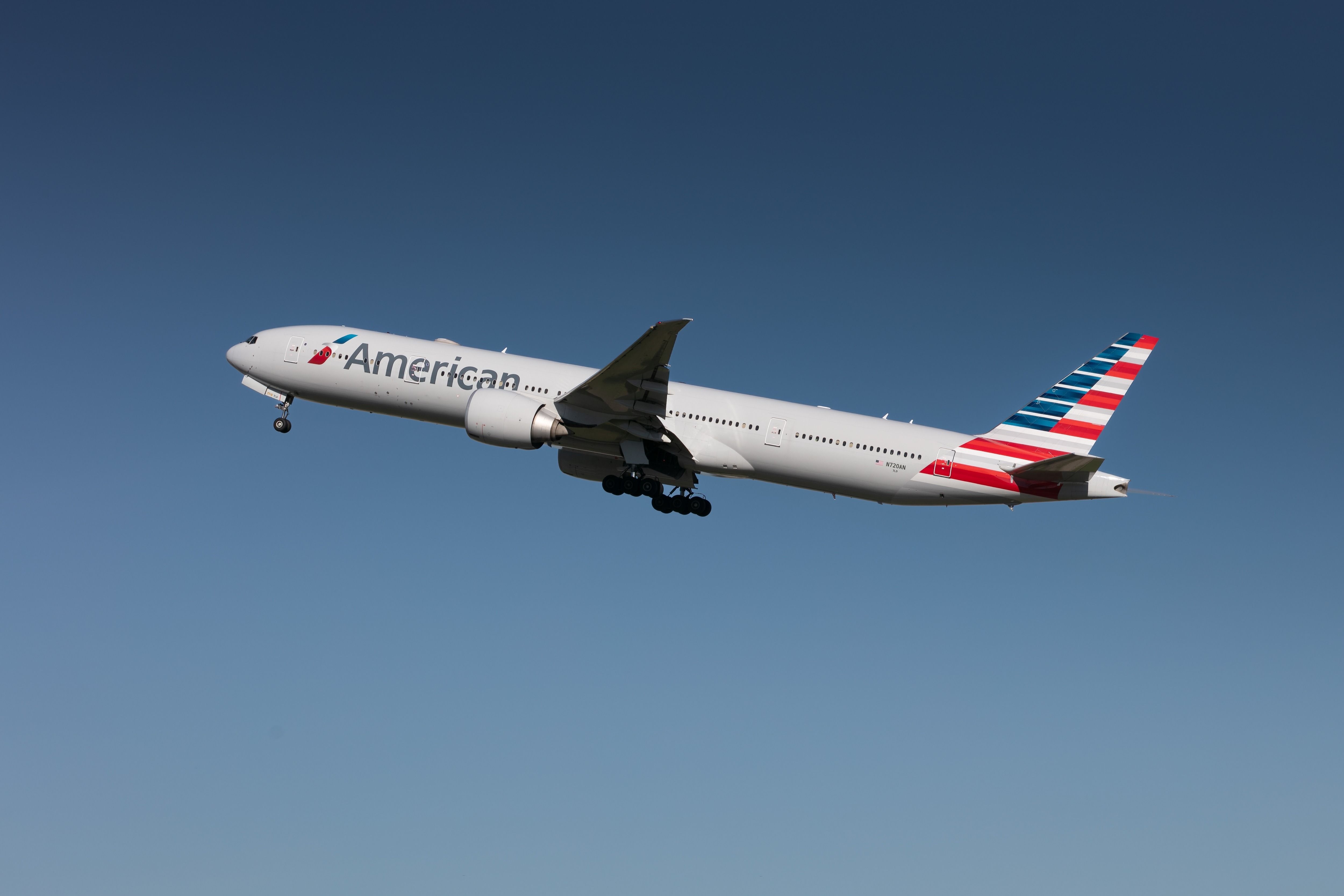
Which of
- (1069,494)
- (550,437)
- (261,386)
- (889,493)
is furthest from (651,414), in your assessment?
(261,386)

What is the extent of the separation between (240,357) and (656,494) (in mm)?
19534

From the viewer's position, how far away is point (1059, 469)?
3444cm

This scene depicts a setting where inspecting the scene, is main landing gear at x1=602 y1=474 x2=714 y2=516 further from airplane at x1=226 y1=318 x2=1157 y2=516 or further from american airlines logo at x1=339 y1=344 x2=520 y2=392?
american airlines logo at x1=339 y1=344 x2=520 y2=392

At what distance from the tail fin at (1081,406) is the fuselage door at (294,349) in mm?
28337

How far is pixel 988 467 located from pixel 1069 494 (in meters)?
2.98

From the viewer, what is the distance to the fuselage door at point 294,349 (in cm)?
4112

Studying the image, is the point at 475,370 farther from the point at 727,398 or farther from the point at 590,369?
the point at 727,398

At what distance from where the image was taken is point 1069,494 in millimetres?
35438

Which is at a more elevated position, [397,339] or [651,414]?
[397,339]

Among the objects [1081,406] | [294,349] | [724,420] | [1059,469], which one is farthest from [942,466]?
[294,349]

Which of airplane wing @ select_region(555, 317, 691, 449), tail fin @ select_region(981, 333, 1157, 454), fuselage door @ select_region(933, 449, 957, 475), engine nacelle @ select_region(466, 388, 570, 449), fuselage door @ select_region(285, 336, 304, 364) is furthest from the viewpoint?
fuselage door @ select_region(285, 336, 304, 364)

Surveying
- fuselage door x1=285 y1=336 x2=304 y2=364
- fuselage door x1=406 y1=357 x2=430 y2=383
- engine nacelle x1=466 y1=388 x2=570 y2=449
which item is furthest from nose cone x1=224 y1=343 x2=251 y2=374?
engine nacelle x1=466 y1=388 x2=570 y2=449

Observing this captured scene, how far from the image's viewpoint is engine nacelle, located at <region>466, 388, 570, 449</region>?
35.5 meters

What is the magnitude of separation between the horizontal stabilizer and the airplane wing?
41.3 feet
